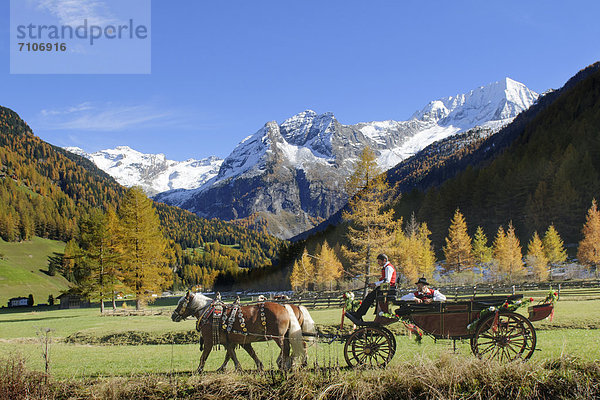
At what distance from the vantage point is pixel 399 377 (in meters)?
8.19

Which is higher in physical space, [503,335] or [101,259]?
[101,259]

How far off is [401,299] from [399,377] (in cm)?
191

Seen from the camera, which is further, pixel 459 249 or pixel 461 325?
pixel 459 249

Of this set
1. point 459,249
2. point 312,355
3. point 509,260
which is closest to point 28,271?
point 459,249

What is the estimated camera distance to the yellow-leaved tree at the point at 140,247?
39219mm

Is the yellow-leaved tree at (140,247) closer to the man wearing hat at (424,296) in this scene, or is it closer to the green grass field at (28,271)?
the man wearing hat at (424,296)

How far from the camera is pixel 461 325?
29.9 ft

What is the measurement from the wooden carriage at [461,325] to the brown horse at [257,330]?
1350mm

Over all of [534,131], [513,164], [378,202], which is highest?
[534,131]

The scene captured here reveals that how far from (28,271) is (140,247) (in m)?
86.8

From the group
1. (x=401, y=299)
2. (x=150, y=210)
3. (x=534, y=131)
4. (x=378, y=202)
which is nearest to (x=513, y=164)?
(x=534, y=131)

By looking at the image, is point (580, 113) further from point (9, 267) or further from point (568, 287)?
point (9, 267)

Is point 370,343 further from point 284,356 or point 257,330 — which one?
point 257,330

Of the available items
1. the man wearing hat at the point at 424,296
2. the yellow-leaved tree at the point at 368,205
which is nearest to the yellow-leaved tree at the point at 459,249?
the yellow-leaved tree at the point at 368,205
